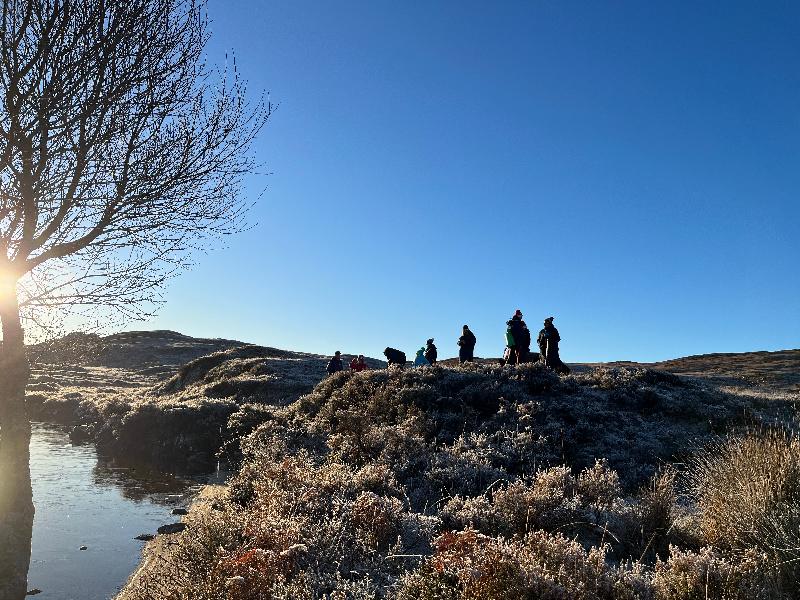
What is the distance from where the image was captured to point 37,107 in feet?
22.0

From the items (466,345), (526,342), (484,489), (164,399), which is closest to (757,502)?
(484,489)

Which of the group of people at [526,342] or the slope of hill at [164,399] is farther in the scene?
the group of people at [526,342]

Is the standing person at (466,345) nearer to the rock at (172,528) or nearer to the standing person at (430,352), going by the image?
the standing person at (430,352)

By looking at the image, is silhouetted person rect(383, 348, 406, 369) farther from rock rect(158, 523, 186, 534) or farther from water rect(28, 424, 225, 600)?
rock rect(158, 523, 186, 534)

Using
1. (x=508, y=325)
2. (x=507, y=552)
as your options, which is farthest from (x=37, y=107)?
(x=508, y=325)

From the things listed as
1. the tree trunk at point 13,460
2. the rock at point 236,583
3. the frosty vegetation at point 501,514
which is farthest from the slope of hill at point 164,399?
the rock at point 236,583

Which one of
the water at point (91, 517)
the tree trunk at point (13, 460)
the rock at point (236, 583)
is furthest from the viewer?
the water at point (91, 517)

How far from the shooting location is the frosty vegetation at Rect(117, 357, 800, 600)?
471 centimetres

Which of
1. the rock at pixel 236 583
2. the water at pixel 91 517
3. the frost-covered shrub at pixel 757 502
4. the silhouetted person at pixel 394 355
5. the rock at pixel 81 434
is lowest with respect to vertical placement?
the water at pixel 91 517

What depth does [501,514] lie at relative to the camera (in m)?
7.50

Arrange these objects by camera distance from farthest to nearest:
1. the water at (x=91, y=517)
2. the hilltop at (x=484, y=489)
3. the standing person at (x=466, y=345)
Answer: the standing person at (x=466, y=345), the water at (x=91, y=517), the hilltop at (x=484, y=489)

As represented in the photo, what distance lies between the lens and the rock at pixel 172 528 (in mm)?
12516

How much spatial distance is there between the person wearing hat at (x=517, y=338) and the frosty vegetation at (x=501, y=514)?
5.12 metres

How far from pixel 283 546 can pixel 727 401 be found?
17.3 metres
